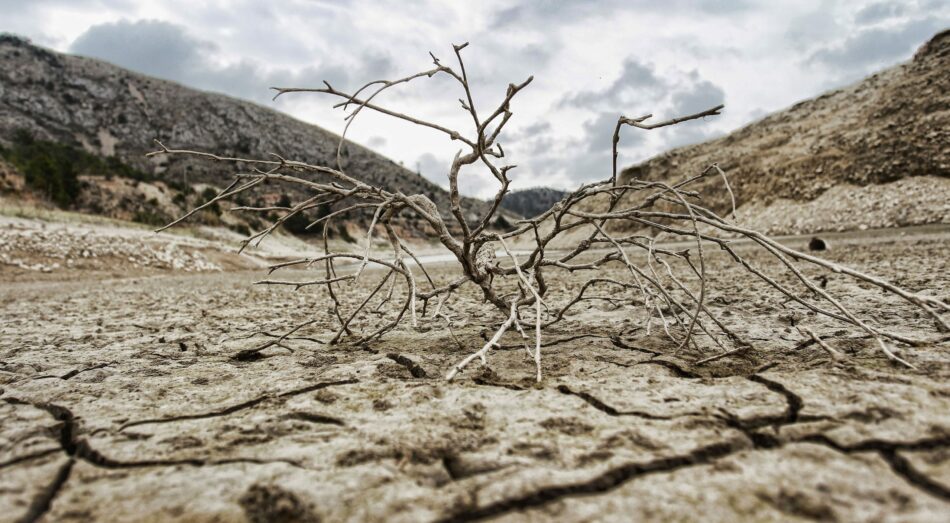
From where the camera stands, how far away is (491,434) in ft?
4.01

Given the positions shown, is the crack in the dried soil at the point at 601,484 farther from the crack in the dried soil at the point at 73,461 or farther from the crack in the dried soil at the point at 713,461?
the crack in the dried soil at the point at 73,461

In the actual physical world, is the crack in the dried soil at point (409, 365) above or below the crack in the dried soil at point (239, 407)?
above

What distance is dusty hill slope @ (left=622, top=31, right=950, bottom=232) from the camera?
1280cm

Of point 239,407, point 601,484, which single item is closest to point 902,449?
point 601,484

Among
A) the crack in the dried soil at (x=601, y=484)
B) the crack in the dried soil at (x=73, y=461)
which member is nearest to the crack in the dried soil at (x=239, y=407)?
the crack in the dried soil at (x=73, y=461)

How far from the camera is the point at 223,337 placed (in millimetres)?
2836

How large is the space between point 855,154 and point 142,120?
65840 millimetres

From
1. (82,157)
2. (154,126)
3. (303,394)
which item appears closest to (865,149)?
(303,394)

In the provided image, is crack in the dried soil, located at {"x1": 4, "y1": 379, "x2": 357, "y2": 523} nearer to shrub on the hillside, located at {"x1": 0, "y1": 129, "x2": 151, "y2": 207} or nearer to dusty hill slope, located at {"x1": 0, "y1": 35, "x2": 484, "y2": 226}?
shrub on the hillside, located at {"x1": 0, "y1": 129, "x2": 151, "y2": 207}

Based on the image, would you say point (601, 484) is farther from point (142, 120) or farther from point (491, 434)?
point (142, 120)

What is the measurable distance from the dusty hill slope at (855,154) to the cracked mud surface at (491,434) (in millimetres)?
13391

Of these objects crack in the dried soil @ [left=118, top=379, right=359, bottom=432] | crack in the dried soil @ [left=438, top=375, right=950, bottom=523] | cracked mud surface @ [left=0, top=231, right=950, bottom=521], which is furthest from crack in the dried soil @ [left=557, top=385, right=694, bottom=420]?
crack in the dried soil @ [left=118, top=379, right=359, bottom=432]

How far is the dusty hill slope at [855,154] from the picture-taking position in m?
12.8

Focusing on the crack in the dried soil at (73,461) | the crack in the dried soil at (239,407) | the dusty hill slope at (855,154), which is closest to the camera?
the crack in the dried soil at (73,461)
